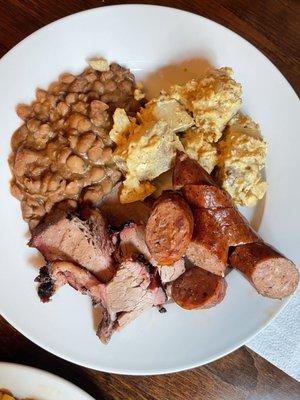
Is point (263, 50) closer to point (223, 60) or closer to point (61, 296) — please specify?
point (223, 60)

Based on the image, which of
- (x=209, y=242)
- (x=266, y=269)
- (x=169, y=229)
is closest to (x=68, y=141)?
(x=169, y=229)

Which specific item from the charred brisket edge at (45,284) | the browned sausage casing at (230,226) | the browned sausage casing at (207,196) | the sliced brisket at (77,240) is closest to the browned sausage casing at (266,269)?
the browned sausage casing at (230,226)

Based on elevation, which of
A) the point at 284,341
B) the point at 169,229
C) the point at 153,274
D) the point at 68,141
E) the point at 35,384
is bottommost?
the point at 284,341

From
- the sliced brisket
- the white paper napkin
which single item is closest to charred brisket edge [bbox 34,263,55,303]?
→ the sliced brisket

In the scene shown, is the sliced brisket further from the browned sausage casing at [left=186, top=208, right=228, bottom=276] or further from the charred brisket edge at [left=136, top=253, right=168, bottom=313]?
the browned sausage casing at [left=186, top=208, right=228, bottom=276]

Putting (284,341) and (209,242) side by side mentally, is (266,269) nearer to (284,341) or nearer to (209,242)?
(209,242)

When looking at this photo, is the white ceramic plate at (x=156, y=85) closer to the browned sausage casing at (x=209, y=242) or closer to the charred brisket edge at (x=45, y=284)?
the charred brisket edge at (x=45, y=284)
